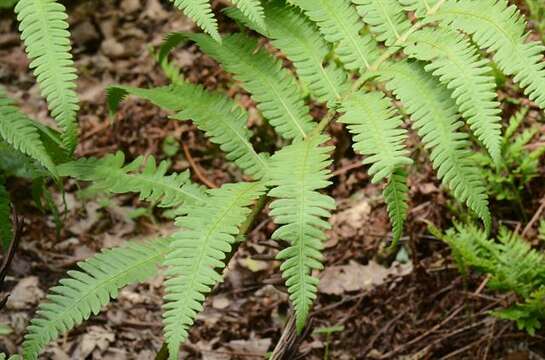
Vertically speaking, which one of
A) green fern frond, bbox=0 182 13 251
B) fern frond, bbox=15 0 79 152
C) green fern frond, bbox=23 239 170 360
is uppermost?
fern frond, bbox=15 0 79 152

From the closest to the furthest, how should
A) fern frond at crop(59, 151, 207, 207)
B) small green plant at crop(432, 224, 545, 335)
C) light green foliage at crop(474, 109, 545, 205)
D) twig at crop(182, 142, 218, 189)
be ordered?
fern frond at crop(59, 151, 207, 207)
small green plant at crop(432, 224, 545, 335)
light green foliage at crop(474, 109, 545, 205)
twig at crop(182, 142, 218, 189)

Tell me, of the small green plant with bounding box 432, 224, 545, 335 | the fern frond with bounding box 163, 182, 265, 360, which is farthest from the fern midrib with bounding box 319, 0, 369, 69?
the small green plant with bounding box 432, 224, 545, 335

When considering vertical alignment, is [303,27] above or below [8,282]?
above

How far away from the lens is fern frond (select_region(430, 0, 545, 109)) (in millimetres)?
2094

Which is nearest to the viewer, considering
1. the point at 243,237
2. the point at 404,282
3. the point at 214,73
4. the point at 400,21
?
the point at 243,237

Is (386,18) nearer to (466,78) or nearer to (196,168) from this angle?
(466,78)

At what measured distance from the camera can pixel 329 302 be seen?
10.8 ft

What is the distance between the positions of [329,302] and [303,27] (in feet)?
4.74

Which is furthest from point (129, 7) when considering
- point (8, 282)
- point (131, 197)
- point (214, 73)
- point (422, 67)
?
point (422, 67)

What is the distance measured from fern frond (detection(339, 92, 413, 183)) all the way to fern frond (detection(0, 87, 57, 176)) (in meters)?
0.88

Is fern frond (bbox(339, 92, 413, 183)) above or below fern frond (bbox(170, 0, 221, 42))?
below

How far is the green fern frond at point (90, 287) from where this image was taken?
6.36 feet

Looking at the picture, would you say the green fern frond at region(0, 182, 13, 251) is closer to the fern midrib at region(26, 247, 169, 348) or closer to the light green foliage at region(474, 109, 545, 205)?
the fern midrib at region(26, 247, 169, 348)

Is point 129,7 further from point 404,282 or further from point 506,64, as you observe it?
point 506,64
